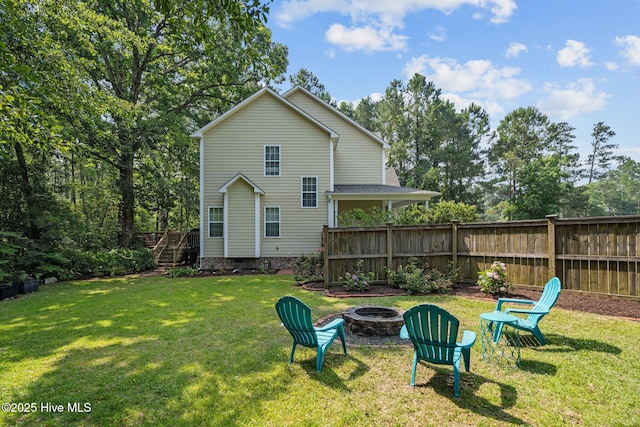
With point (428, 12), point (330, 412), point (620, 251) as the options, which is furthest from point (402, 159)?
point (330, 412)

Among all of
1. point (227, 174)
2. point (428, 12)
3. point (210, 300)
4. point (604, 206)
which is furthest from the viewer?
point (604, 206)

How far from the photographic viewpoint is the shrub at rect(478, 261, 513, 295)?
769 centimetres

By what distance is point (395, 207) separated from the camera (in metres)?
20.7

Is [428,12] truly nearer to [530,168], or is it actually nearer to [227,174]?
[227,174]

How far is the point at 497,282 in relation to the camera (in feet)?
25.4

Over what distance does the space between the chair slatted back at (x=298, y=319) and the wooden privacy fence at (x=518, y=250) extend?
4.98 metres

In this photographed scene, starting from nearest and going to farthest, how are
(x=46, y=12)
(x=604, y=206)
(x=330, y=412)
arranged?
1. (x=330, y=412)
2. (x=46, y=12)
3. (x=604, y=206)

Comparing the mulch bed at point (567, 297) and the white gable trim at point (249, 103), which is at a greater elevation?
the white gable trim at point (249, 103)

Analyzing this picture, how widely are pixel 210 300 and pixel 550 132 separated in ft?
142

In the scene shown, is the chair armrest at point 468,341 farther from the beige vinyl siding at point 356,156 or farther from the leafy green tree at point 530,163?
the leafy green tree at point 530,163

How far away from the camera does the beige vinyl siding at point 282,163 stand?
1415cm

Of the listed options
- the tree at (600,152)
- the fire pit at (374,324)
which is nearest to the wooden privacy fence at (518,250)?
the fire pit at (374,324)

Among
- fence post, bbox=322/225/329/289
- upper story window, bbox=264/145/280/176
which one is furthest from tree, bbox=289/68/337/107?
fence post, bbox=322/225/329/289

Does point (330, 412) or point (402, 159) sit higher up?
point (402, 159)
